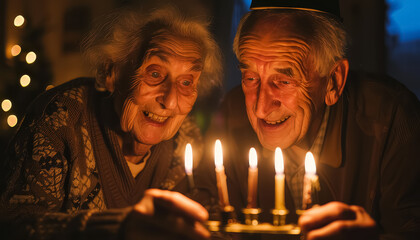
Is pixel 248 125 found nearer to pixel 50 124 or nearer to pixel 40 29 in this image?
pixel 50 124

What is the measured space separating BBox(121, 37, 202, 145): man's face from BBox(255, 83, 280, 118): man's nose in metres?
0.42

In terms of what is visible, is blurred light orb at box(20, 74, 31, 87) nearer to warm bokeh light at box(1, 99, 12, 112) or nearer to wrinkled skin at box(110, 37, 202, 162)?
warm bokeh light at box(1, 99, 12, 112)

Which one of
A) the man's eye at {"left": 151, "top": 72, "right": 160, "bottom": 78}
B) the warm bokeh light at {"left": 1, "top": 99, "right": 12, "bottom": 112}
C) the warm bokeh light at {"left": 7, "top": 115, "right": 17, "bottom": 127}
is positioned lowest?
the warm bokeh light at {"left": 7, "top": 115, "right": 17, "bottom": 127}

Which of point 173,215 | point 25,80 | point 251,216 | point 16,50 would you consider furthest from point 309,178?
point 16,50

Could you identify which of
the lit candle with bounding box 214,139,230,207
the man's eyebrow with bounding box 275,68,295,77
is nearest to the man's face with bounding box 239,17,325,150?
the man's eyebrow with bounding box 275,68,295,77

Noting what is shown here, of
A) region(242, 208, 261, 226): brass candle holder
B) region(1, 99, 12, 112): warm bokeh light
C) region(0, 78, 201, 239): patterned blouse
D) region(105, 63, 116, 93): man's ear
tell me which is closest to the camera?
region(242, 208, 261, 226): brass candle holder

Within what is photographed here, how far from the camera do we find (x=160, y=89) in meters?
2.53

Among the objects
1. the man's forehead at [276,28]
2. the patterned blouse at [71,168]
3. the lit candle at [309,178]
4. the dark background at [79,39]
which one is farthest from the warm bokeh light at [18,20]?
the lit candle at [309,178]

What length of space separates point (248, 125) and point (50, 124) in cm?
120

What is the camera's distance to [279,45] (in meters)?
2.37

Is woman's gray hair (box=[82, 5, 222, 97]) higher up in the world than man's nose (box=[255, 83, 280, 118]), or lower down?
higher up

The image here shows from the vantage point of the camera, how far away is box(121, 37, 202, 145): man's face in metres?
2.52

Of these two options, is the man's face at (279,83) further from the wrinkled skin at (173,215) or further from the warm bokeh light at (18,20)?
the warm bokeh light at (18,20)

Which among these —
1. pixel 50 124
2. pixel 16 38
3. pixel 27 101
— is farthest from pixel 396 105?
pixel 16 38
